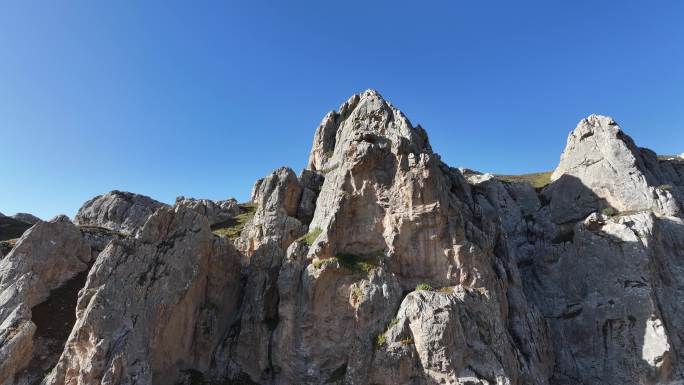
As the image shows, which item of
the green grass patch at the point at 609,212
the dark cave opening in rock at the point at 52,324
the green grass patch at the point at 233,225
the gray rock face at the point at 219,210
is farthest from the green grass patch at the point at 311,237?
the gray rock face at the point at 219,210

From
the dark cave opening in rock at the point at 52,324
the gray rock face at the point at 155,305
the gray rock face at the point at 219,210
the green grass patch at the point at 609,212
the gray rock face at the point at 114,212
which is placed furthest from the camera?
the gray rock face at the point at 219,210

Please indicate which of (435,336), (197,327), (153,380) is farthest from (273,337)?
(435,336)

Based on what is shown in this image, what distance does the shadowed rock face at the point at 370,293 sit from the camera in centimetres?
2370

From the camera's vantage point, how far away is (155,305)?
25.2 metres

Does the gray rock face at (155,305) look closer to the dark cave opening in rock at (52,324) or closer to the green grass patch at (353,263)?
the dark cave opening in rock at (52,324)

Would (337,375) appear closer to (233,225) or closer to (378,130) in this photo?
(378,130)

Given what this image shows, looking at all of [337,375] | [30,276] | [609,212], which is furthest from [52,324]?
[609,212]

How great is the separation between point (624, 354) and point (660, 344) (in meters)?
2.66

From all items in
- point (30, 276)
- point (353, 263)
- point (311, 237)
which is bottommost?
point (30, 276)

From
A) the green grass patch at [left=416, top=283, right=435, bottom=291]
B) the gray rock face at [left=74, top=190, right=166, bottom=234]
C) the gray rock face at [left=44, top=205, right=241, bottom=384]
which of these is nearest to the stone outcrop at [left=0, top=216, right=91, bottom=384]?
the gray rock face at [left=44, top=205, right=241, bottom=384]

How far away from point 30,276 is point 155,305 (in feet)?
41.9

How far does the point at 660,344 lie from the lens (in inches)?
1180

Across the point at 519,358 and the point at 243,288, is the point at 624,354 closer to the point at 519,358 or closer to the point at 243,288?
the point at 519,358

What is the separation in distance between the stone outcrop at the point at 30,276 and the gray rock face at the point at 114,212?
32223 mm
